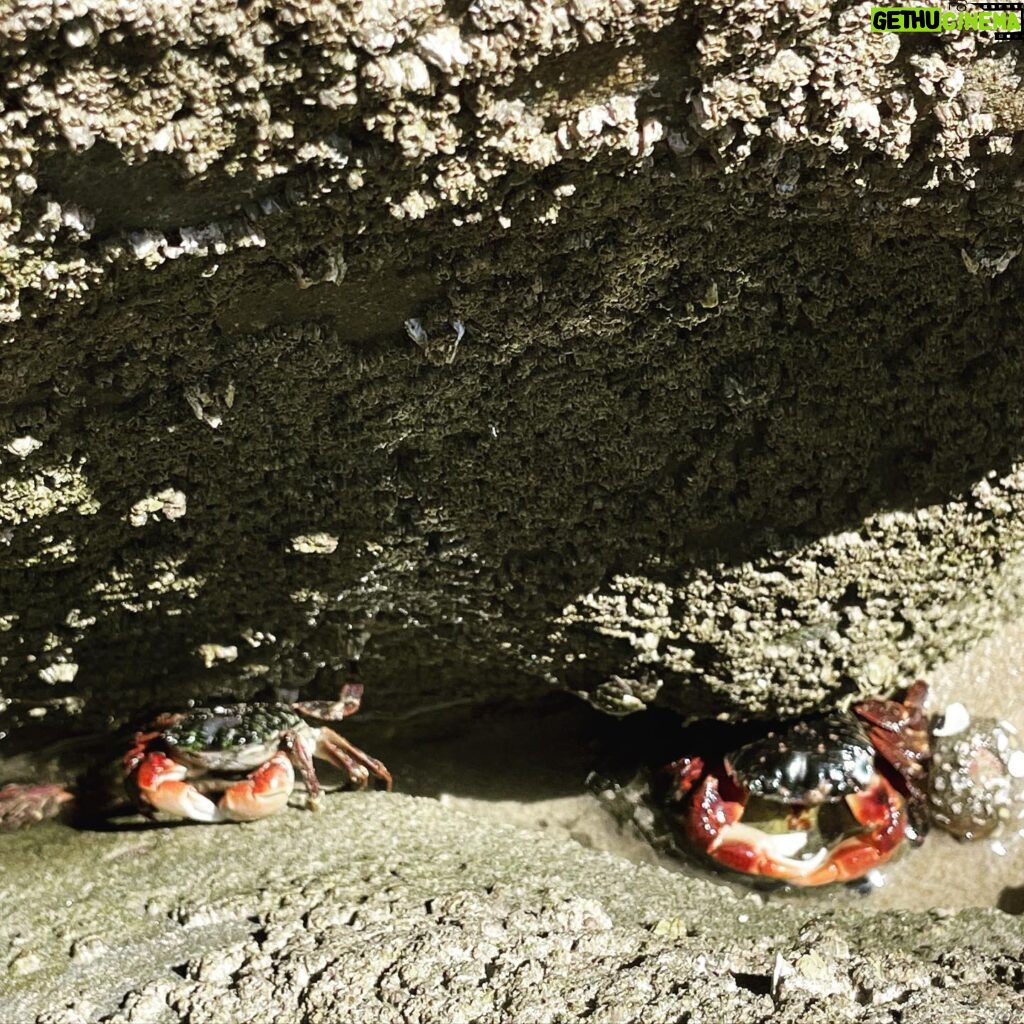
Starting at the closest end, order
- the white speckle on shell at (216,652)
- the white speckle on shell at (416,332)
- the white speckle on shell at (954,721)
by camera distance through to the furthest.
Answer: the white speckle on shell at (416,332) < the white speckle on shell at (216,652) < the white speckle on shell at (954,721)

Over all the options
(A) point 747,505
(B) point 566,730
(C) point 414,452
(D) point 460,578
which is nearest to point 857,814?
(B) point 566,730

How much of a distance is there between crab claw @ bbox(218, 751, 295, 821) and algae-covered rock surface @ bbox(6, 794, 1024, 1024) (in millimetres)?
86

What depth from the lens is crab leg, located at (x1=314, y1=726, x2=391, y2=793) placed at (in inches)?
128

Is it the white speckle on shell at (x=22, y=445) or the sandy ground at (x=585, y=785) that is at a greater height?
the white speckle on shell at (x=22, y=445)

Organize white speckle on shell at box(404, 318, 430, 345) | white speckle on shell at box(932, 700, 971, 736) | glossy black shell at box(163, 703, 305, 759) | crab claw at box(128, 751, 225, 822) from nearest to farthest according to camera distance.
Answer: white speckle on shell at box(404, 318, 430, 345) < crab claw at box(128, 751, 225, 822) < glossy black shell at box(163, 703, 305, 759) < white speckle on shell at box(932, 700, 971, 736)

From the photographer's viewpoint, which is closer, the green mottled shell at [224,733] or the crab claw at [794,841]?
the green mottled shell at [224,733]

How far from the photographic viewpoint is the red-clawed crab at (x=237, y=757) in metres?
2.96

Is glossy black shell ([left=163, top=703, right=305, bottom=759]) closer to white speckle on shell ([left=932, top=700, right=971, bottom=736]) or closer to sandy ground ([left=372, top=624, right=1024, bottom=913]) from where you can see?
sandy ground ([left=372, top=624, right=1024, bottom=913])

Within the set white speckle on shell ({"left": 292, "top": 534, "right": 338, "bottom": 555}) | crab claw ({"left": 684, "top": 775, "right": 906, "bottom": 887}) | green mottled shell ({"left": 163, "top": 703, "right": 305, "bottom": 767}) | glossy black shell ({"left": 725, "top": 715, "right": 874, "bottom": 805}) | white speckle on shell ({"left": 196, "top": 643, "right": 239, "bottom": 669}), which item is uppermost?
white speckle on shell ({"left": 292, "top": 534, "right": 338, "bottom": 555})

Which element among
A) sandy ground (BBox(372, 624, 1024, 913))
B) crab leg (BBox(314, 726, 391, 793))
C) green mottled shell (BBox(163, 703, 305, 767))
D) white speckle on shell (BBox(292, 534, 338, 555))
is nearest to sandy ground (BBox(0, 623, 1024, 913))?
sandy ground (BBox(372, 624, 1024, 913))

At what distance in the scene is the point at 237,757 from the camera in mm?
3123

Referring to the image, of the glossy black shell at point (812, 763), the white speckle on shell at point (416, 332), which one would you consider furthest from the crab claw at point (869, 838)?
the white speckle on shell at point (416, 332)

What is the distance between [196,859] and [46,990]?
1.72ft

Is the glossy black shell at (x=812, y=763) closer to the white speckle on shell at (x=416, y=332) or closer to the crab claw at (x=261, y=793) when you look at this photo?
the crab claw at (x=261, y=793)
